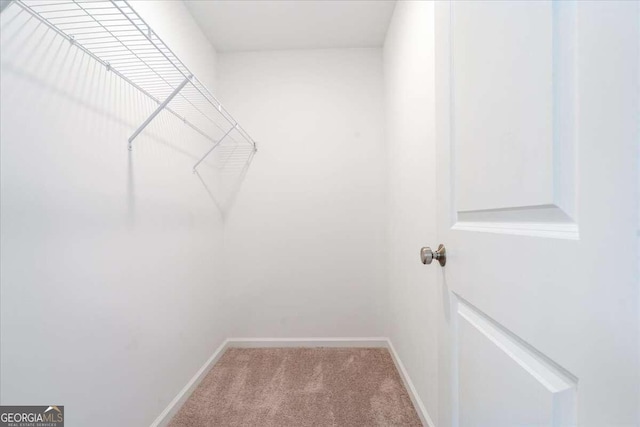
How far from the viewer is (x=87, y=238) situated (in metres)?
1.07

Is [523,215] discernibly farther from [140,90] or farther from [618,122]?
[140,90]

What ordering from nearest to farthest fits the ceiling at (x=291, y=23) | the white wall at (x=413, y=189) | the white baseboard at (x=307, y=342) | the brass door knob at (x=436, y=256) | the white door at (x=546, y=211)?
the white door at (x=546, y=211)
the brass door knob at (x=436, y=256)
the white wall at (x=413, y=189)
the ceiling at (x=291, y=23)
the white baseboard at (x=307, y=342)

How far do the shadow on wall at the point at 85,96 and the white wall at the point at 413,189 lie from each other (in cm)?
135

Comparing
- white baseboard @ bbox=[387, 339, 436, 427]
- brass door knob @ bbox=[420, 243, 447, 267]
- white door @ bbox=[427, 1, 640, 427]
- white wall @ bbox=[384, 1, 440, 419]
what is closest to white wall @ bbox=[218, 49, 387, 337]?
white wall @ bbox=[384, 1, 440, 419]

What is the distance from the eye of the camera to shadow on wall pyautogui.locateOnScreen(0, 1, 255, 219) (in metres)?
0.84

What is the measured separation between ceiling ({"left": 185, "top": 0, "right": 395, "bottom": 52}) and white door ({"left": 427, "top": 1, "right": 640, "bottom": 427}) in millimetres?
1514

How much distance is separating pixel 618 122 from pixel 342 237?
2.10m

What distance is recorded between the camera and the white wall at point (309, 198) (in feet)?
7.88

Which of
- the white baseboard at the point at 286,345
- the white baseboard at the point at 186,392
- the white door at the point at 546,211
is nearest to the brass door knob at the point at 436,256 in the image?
the white door at the point at 546,211

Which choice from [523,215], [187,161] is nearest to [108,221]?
[187,161]

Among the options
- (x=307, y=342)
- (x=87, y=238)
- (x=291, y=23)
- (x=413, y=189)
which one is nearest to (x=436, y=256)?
(x=413, y=189)

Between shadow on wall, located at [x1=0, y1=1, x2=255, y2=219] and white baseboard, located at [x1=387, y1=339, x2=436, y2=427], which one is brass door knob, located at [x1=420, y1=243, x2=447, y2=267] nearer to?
white baseboard, located at [x1=387, y1=339, x2=436, y2=427]

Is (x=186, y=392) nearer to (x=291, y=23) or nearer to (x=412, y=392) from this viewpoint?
(x=412, y=392)

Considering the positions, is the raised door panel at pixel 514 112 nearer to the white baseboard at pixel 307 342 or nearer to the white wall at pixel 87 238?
the white wall at pixel 87 238
